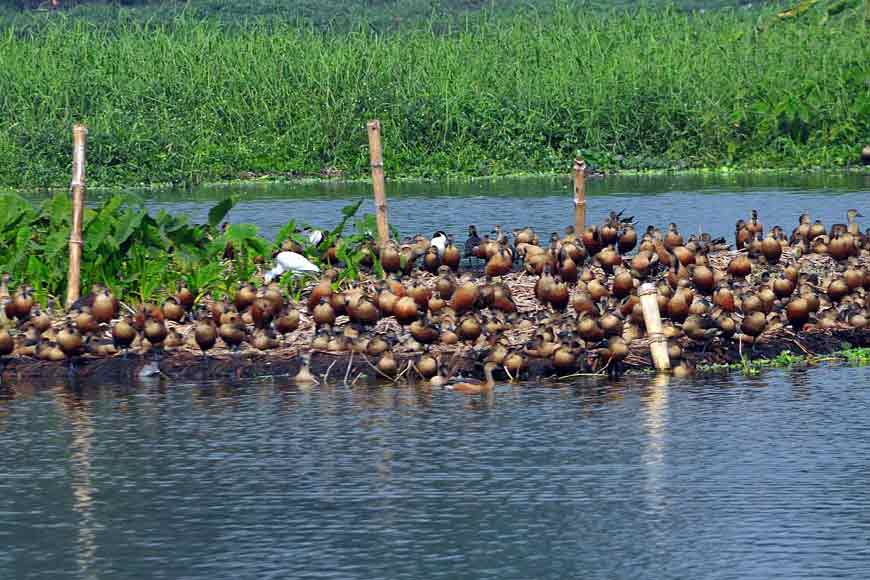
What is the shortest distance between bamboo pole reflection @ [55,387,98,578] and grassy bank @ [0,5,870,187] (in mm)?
14899

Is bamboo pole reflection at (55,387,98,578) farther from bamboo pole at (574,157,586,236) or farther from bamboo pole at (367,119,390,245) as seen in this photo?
bamboo pole at (574,157,586,236)

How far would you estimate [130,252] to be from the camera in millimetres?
14086

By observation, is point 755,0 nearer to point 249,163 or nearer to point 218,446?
point 249,163

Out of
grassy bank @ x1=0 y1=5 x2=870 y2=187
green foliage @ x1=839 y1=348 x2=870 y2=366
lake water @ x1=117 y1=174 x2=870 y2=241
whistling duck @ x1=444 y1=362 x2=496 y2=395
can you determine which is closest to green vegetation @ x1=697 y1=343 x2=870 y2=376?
green foliage @ x1=839 y1=348 x2=870 y2=366

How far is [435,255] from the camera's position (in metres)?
14.7

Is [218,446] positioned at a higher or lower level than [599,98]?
lower

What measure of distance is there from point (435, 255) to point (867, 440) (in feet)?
18.4

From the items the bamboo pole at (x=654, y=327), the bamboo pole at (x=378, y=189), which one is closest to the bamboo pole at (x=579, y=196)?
the bamboo pole at (x=378, y=189)

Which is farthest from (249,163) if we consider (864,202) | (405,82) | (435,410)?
(435,410)

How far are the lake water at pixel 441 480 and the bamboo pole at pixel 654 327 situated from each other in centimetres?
33

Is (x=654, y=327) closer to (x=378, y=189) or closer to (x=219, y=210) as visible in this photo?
(x=378, y=189)

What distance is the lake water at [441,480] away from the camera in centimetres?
768

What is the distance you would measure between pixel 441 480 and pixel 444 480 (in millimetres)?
15

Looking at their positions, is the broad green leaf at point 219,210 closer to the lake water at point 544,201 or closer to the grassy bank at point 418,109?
the lake water at point 544,201
